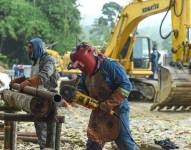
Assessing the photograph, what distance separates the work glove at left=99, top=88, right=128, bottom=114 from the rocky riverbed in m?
3.04

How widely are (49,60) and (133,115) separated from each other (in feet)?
24.8

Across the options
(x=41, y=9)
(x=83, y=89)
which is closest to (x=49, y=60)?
(x=83, y=89)

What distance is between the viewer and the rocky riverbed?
1044 centimetres

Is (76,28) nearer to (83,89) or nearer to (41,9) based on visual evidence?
(41,9)

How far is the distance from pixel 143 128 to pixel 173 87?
303cm

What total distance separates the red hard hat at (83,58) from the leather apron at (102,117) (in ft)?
0.83

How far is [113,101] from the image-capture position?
21.8 ft

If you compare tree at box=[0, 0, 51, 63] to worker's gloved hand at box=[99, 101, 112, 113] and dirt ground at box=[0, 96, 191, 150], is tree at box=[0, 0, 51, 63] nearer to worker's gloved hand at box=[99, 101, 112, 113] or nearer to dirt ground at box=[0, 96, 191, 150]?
dirt ground at box=[0, 96, 191, 150]

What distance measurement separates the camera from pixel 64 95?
259 inches

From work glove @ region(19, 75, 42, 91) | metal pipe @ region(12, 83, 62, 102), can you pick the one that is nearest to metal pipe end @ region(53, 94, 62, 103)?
metal pipe @ region(12, 83, 62, 102)

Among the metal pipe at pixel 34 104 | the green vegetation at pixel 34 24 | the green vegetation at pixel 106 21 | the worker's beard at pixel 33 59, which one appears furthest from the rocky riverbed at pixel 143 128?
the green vegetation at pixel 106 21

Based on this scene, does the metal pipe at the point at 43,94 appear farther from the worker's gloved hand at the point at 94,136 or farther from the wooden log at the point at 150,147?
the wooden log at the point at 150,147

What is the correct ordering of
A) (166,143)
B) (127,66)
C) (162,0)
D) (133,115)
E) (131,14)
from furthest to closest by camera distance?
(127,66) < (131,14) < (162,0) < (133,115) < (166,143)

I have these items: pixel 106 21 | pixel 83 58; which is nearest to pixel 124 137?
pixel 83 58
